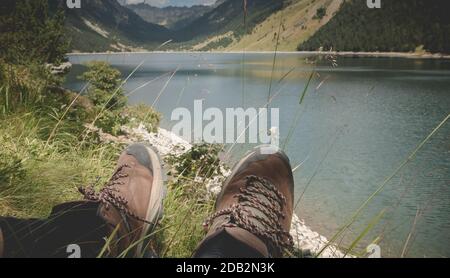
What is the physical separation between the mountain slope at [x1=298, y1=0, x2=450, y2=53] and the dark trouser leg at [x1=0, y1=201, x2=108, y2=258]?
8996cm

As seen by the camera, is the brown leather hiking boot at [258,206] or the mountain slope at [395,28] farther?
the mountain slope at [395,28]

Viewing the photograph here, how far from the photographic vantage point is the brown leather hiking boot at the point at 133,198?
166 centimetres

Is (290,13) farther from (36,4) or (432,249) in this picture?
(432,249)

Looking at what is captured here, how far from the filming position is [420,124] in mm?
21812

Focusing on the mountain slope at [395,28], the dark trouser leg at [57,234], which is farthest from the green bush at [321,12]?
the mountain slope at [395,28]

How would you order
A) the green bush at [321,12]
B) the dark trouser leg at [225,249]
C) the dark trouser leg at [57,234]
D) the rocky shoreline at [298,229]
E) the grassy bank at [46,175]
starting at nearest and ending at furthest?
the dark trouser leg at [57,234] → the dark trouser leg at [225,249] → the grassy bank at [46,175] → the rocky shoreline at [298,229] → the green bush at [321,12]

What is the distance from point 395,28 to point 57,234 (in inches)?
4787

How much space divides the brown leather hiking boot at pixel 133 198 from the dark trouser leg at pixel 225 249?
0.82ft

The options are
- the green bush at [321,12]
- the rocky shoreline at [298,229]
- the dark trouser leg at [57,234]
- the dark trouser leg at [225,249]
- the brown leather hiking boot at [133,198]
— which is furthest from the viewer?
the green bush at [321,12]

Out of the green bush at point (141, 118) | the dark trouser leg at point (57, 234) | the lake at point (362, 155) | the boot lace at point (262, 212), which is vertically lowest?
the lake at point (362, 155)

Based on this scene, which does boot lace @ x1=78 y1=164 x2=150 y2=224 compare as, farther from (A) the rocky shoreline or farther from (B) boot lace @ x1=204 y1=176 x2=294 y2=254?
(A) the rocky shoreline

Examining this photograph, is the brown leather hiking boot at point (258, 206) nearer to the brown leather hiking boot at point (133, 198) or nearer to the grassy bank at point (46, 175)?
the grassy bank at point (46, 175)

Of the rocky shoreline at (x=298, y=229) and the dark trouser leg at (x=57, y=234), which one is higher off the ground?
the dark trouser leg at (x=57, y=234)

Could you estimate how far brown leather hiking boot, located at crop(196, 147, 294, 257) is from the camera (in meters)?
1.67
